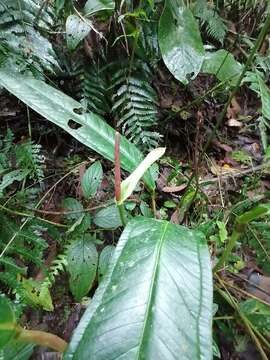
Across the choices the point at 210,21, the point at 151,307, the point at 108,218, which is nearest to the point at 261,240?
the point at 108,218

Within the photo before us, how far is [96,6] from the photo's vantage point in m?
1.27

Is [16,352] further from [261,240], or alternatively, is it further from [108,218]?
[261,240]

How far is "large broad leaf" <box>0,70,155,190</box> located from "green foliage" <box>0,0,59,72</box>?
0.28m

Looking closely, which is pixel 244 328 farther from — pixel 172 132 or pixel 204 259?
pixel 172 132

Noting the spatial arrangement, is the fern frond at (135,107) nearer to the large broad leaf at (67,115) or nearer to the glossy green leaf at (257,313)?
the large broad leaf at (67,115)

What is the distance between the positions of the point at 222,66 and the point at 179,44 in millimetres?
173

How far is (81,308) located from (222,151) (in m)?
0.98

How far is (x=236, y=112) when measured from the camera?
1.93 metres

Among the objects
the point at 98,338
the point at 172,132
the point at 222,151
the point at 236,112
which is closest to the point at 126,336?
the point at 98,338

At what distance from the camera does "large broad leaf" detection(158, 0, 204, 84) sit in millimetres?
1311

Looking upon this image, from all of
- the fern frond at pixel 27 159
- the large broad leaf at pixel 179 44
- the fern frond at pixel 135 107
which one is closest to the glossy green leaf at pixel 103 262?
the fern frond at pixel 27 159

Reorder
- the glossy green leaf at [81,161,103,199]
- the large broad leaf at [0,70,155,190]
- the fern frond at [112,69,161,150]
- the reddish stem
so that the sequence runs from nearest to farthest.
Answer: the reddish stem, the large broad leaf at [0,70,155,190], the glossy green leaf at [81,161,103,199], the fern frond at [112,69,161,150]

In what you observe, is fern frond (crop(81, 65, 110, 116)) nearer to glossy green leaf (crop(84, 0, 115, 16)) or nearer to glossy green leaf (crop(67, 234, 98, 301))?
glossy green leaf (crop(84, 0, 115, 16))

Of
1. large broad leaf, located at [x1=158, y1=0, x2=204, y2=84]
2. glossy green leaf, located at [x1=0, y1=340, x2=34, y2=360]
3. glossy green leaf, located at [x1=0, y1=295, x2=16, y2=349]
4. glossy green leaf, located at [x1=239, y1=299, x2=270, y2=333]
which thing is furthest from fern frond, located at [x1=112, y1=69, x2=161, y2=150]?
glossy green leaf, located at [x1=0, y1=295, x2=16, y2=349]
